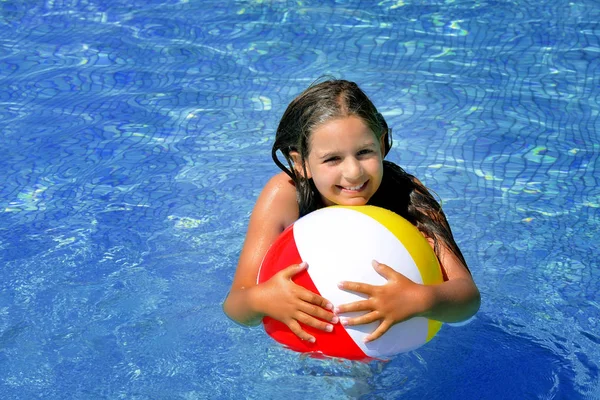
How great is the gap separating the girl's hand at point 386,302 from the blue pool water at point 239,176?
2.37 feet

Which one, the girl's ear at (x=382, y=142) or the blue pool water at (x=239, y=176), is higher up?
the girl's ear at (x=382, y=142)

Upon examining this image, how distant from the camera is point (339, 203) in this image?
373 centimetres

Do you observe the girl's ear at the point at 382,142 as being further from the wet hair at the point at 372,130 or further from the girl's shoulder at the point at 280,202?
the girl's shoulder at the point at 280,202

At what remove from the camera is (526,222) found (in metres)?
5.14

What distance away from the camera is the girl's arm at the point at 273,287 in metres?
3.16

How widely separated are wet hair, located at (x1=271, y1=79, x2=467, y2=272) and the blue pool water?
626mm

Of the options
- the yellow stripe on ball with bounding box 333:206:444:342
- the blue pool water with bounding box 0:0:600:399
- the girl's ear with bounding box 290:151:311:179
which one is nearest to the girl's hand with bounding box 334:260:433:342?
the yellow stripe on ball with bounding box 333:206:444:342

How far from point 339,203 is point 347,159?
0.23 m

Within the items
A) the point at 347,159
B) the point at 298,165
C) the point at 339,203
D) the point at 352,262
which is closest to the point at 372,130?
the point at 347,159

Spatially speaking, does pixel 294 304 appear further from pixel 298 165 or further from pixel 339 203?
pixel 298 165

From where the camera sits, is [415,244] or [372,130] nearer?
[415,244]

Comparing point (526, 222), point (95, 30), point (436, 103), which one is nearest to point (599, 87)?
point (436, 103)

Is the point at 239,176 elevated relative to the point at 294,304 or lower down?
lower down

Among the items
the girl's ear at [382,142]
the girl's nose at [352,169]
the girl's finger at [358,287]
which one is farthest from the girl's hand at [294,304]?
the girl's ear at [382,142]
